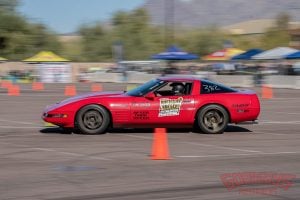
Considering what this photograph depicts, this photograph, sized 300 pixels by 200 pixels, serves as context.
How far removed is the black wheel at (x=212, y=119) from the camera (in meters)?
13.2

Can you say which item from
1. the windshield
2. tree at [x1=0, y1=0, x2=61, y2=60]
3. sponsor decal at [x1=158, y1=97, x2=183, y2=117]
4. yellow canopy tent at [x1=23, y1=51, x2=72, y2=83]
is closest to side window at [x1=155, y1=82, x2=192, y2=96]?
the windshield

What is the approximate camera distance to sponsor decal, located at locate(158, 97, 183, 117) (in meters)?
13.0

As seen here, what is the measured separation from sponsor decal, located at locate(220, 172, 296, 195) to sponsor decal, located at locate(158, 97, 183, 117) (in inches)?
184

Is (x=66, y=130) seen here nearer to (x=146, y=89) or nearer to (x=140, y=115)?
(x=140, y=115)

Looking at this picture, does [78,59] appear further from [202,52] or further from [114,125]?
[114,125]

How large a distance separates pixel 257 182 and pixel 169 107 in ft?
17.7

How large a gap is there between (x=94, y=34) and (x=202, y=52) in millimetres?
18144

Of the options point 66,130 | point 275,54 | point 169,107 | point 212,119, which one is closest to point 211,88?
point 212,119

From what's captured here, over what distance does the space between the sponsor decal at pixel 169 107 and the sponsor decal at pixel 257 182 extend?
468 centimetres

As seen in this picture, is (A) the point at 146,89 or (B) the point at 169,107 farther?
(A) the point at 146,89

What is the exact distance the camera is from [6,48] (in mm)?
73562

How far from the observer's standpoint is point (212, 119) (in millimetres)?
13320

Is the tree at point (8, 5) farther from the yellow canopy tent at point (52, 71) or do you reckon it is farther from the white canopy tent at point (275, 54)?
the white canopy tent at point (275, 54)

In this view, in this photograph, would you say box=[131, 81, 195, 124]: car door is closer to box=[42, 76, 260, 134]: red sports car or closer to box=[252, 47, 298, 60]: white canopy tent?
box=[42, 76, 260, 134]: red sports car
